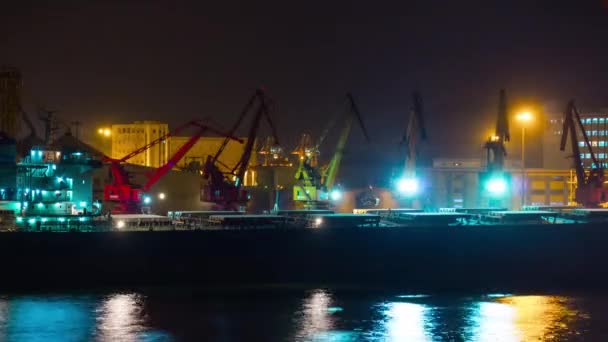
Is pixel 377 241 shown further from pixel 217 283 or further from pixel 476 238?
pixel 217 283

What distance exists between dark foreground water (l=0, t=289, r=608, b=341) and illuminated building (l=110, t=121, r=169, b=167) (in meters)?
62.1

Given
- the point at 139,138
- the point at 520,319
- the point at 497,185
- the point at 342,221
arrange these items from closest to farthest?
the point at 520,319 < the point at 342,221 < the point at 497,185 < the point at 139,138

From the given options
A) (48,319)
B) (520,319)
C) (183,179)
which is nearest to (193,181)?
(183,179)

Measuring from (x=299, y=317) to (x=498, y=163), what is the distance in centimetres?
4544

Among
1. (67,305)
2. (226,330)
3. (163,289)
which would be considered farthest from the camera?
(163,289)

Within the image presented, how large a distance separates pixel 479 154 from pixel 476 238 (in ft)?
183

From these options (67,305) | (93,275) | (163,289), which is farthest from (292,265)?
(67,305)

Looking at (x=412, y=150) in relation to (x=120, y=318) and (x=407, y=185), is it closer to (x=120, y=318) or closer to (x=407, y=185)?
(x=407, y=185)

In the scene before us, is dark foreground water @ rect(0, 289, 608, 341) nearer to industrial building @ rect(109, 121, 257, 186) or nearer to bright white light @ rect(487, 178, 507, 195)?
bright white light @ rect(487, 178, 507, 195)

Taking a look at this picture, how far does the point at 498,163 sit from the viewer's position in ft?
277

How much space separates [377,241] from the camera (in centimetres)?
6234

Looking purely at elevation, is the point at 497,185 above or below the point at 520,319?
above

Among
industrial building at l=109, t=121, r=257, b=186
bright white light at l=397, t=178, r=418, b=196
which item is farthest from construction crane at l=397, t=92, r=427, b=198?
industrial building at l=109, t=121, r=257, b=186

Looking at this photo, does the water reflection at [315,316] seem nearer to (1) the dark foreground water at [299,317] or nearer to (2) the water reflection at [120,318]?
(1) the dark foreground water at [299,317]
